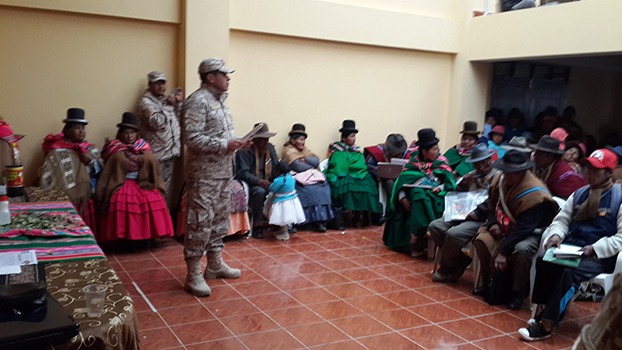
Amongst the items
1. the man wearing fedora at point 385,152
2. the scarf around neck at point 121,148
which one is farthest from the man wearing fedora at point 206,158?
the man wearing fedora at point 385,152

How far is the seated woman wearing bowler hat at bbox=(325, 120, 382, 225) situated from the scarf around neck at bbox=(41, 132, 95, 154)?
294 centimetres

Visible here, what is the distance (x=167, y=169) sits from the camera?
616 cm

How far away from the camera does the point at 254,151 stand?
252 inches

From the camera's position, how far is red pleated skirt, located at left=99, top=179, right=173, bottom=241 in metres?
5.36

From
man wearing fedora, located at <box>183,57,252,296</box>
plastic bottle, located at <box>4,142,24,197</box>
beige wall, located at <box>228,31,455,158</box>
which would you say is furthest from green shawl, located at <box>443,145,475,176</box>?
plastic bottle, located at <box>4,142,24,197</box>

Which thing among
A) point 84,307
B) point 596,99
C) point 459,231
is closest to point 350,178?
point 459,231

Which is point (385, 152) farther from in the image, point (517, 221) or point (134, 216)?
point (134, 216)

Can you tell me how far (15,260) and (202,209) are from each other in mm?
2015

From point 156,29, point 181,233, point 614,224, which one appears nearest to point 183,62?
point 156,29

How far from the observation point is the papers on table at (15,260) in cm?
214

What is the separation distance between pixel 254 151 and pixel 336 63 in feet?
6.36

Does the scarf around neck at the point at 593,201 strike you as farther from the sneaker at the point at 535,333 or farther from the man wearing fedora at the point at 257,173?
the man wearing fedora at the point at 257,173

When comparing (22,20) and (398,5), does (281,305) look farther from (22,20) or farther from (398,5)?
(398,5)

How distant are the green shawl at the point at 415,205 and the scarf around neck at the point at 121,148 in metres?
2.71
